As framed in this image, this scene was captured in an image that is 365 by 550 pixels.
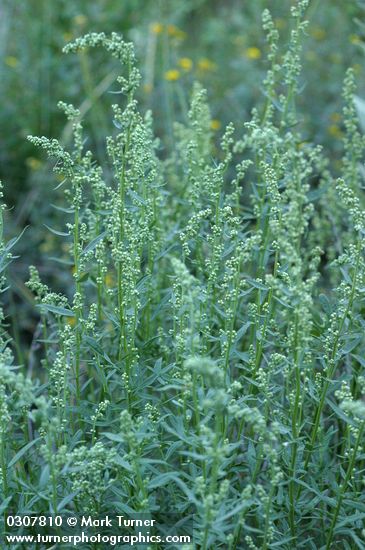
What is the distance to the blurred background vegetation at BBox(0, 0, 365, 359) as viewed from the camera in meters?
4.97

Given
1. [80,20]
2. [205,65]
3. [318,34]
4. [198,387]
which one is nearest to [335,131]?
[205,65]

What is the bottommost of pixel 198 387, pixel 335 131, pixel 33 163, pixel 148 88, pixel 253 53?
pixel 198 387

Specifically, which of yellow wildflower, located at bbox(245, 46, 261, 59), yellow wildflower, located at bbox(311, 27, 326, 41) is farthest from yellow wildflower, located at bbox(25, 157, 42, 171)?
yellow wildflower, located at bbox(311, 27, 326, 41)

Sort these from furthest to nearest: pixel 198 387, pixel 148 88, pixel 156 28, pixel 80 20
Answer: pixel 156 28, pixel 80 20, pixel 148 88, pixel 198 387

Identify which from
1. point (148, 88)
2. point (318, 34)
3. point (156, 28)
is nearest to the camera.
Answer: point (148, 88)

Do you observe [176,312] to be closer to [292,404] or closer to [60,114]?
[292,404]

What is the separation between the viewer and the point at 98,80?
5484 mm

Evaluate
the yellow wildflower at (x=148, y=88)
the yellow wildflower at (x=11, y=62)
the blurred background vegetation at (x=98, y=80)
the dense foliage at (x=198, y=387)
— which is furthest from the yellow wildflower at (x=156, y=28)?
the dense foliage at (x=198, y=387)

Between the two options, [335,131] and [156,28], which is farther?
[156,28]

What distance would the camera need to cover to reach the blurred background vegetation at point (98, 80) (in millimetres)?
4973

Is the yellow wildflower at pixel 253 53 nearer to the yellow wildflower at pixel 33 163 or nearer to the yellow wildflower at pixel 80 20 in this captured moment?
the yellow wildflower at pixel 80 20

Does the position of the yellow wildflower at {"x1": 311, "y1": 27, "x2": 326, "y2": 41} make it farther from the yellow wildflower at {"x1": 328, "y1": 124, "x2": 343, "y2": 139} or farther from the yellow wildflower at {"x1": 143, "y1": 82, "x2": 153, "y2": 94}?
the yellow wildflower at {"x1": 143, "y1": 82, "x2": 153, "y2": 94}

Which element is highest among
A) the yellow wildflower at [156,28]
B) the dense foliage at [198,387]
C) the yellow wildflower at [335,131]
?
the yellow wildflower at [156,28]

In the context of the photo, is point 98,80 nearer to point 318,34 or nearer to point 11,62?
point 11,62
